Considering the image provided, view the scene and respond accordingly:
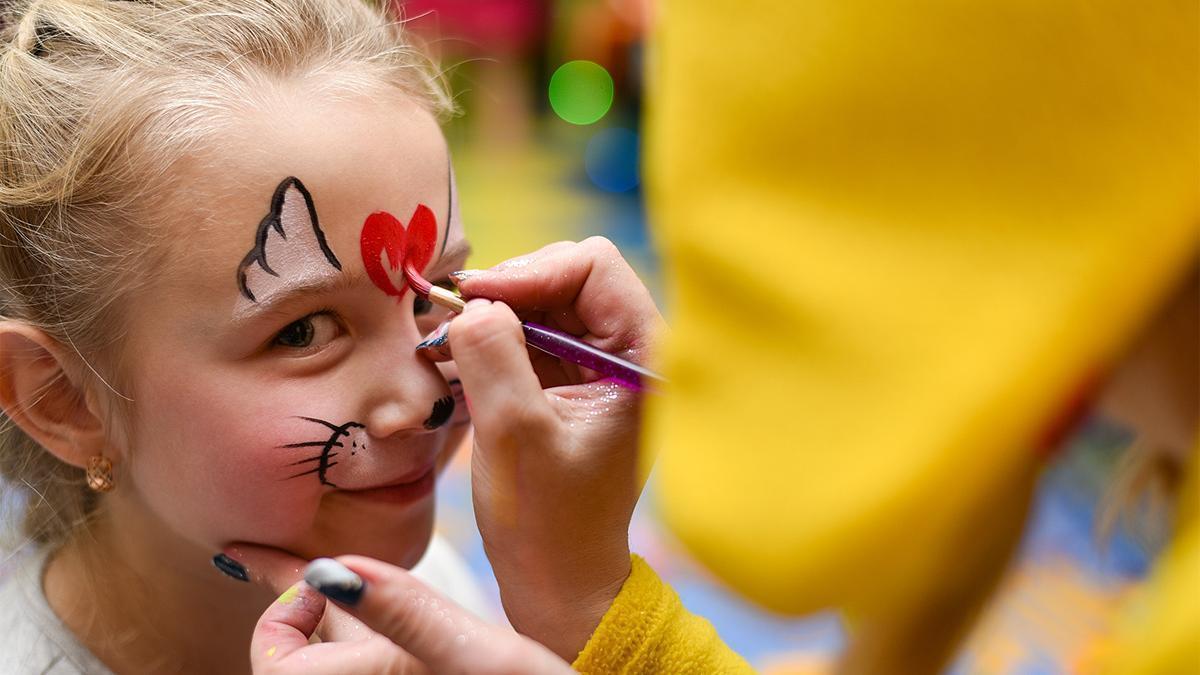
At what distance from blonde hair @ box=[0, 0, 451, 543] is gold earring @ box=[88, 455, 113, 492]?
0.24 feet

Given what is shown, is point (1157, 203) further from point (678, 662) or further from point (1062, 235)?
point (678, 662)

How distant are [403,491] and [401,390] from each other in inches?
3.7

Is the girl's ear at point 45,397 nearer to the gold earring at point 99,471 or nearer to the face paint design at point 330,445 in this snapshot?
the gold earring at point 99,471

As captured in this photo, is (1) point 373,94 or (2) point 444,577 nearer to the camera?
(1) point 373,94

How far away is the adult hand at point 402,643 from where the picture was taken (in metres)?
0.58

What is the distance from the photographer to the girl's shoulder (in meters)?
0.81

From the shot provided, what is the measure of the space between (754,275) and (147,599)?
0.69 meters

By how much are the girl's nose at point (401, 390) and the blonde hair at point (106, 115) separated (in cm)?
19

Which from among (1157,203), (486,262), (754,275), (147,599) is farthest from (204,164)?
(486,262)

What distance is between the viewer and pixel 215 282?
744 millimetres

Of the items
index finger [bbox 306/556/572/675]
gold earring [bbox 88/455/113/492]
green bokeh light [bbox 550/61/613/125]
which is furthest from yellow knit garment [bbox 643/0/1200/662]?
green bokeh light [bbox 550/61/613/125]

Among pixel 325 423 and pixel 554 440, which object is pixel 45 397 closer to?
pixel 325 423

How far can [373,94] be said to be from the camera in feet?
2.66

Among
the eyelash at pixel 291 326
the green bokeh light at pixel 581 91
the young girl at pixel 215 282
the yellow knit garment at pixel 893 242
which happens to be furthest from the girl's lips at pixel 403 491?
the green bokeh light at pixel 581 91
